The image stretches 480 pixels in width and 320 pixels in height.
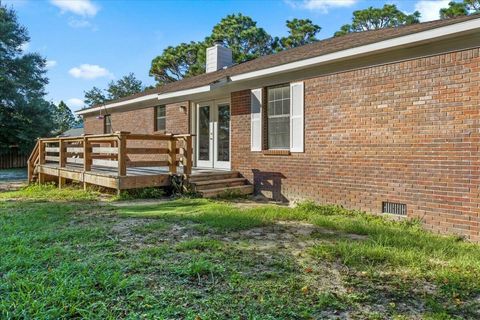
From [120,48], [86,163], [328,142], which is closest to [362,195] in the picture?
[328,142]

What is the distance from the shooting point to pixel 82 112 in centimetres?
1627

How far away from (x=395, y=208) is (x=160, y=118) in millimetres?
8559

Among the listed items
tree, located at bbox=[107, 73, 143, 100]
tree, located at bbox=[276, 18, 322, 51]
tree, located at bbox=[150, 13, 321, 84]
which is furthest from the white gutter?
tree, located at bbox=[107, 73, 143, 100]

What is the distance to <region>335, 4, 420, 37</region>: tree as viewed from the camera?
81.0 ft

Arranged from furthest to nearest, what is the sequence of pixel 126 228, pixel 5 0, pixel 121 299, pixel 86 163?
pixel 5 0 → pixel 86 163 → pixel 126 228 → pixel 121 299

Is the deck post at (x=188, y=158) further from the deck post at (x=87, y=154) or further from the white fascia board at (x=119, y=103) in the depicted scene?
the white fascia board at (x=119, y=103)

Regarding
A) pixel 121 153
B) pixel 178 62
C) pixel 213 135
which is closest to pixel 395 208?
pixel 121 153

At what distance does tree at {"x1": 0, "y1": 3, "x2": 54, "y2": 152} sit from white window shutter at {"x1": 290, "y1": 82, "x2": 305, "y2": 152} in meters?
18.3

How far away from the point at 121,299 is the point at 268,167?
5753 millimetres

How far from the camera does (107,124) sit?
14992 millimetres

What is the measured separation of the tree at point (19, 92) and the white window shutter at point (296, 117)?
18.3 m

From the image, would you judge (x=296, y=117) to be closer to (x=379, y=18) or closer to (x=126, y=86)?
(x=379, y=18)

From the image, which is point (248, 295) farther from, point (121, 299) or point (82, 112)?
point (82, 112)

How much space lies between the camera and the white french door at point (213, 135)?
967 cm
